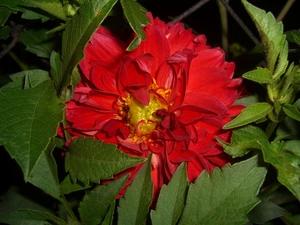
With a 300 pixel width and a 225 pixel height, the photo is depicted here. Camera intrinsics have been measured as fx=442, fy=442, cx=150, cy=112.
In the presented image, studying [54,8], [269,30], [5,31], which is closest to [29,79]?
[54,8]

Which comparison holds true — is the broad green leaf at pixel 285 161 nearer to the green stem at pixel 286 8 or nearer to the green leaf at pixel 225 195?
the green leaf at pixel 225 195

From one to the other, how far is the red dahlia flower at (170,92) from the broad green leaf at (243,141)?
3 cm

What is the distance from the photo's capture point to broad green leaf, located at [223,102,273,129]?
1.67 ft

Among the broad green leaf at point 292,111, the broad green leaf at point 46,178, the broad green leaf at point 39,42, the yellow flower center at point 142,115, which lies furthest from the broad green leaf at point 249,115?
the broad green leaf at point 39,42

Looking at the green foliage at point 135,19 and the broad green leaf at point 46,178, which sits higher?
the green foliage at point 135,19

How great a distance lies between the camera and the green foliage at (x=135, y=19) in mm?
469

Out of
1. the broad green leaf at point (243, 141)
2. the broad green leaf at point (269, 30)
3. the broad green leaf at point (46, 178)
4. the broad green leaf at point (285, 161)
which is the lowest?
the broad green leaf at point (46, 178)

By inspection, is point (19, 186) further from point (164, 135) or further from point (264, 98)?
point (264, 98)

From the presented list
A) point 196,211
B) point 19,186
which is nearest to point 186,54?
point 196,211

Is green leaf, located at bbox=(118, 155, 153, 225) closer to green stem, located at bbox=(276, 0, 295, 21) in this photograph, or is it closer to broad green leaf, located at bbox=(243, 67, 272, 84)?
broad green leaf, located at bbox=(243, 67, 272, 84)

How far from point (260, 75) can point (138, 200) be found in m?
0.20

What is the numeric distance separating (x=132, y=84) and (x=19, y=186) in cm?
37

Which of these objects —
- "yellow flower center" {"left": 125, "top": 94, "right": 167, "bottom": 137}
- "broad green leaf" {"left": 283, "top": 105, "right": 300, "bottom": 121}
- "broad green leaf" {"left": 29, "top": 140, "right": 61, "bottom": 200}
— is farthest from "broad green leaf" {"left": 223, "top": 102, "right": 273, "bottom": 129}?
"broad green leaf" {"left": 29, "top": 140, "right": 61, "bottom": 200}

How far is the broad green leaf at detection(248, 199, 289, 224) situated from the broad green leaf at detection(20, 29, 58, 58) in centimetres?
40
